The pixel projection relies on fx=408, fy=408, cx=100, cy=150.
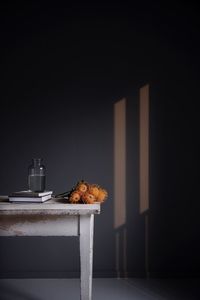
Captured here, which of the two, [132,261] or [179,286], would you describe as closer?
[179,286]

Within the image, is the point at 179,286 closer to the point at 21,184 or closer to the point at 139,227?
the point at 139,227

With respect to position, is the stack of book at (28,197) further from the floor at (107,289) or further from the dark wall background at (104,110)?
the dark wall background at (104,110)

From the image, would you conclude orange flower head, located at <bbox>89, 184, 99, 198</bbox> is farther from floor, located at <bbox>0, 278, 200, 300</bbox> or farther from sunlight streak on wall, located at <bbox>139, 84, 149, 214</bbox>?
sunlight streak on wall, located at <bbox>139, 84, 149, 214</bbox>

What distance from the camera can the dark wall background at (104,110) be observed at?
3.32m

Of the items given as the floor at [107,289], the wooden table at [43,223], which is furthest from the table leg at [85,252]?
the floor at [107,289]

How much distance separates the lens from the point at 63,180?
3.34 meters

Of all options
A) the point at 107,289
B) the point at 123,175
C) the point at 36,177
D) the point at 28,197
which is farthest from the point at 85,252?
the point at 123,175

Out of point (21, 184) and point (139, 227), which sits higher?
point (21, 184)

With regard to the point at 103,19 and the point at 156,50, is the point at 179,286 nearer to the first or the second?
the point at 156,50

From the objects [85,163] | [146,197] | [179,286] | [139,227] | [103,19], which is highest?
[103,19]

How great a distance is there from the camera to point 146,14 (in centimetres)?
339

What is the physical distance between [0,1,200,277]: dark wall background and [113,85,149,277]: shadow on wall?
0.04 metres

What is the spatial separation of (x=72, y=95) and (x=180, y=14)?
1126 mm

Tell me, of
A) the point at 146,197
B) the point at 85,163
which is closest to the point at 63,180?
the point at 85,163
